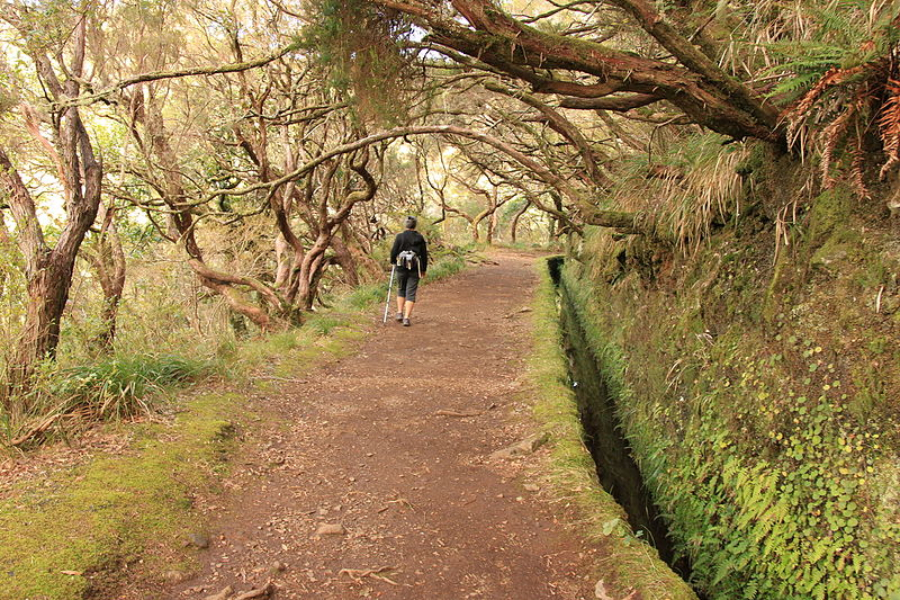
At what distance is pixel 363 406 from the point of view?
547 centimetres

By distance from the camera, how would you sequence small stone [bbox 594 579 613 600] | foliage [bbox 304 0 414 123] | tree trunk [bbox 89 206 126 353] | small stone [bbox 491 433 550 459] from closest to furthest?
small stone [bbox 594 579 613 600]
foliage [bbox 304 0 414 123]
small stone [bbox 491 433 550 459]
tree trunk [bbox 89 206 126 353]

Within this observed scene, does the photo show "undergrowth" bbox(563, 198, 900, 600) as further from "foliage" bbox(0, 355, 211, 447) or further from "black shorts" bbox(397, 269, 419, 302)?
"black shorts" bbox(397, 269, 419, 302)

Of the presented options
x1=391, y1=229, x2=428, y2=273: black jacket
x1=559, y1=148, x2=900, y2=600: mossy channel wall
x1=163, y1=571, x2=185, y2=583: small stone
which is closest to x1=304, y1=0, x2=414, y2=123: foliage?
x1=559, y1=148, x2=900, y2=600: mossy channel wall

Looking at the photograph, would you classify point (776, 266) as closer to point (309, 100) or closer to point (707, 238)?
point (707, 238)

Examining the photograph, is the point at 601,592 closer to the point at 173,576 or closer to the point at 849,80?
the point at 173,576

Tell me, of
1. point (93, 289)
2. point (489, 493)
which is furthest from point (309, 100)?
point (489, 493)

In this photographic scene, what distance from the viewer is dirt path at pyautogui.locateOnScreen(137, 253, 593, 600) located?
2.89 m

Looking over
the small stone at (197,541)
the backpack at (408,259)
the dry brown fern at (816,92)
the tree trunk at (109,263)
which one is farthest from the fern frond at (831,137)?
the backpack at (408,259)

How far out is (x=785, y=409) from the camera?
3.39 m

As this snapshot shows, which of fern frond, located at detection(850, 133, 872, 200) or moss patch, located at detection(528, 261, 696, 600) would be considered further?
fern frond, located at detection(850, 133, 872, 200)

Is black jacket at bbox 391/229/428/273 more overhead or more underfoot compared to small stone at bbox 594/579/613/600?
more overhead

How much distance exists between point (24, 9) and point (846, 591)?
6.74 m

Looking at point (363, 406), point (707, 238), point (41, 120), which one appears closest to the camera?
point (41, 120)

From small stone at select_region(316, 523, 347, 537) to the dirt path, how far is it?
13 mm
